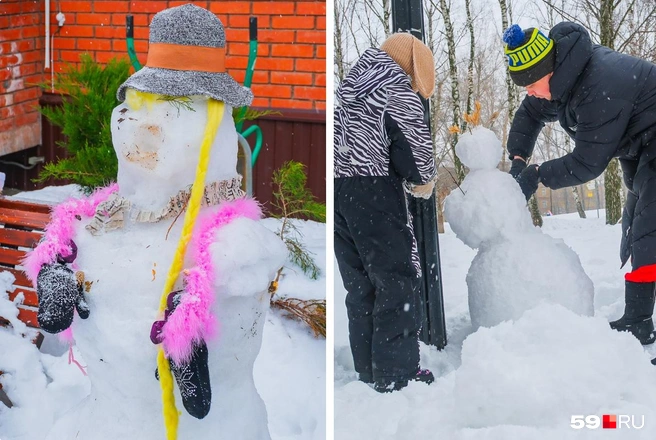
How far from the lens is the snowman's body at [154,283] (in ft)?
5.51

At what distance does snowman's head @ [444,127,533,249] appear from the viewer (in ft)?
6.34

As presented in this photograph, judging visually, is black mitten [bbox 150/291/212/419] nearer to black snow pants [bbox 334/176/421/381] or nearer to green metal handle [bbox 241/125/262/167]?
black snow pants [bbox 334/176/421/381]

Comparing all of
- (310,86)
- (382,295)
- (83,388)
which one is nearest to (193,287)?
(382,295)

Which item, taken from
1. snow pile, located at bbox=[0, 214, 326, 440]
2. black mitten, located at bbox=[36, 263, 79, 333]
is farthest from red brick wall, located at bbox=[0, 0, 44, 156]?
black mitten, located at bbox=[36, 263, 79, 333]

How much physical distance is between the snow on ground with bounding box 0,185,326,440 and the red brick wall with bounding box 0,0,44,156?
1.18 m

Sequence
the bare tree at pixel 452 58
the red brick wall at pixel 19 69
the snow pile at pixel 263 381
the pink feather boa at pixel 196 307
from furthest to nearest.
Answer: the red brick wall at pixel 19 69
the snow pile at pixel 263 381
the bare tree at pixel 452 58
the pink feather boa at pixel 196 307

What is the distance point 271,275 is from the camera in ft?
5.78

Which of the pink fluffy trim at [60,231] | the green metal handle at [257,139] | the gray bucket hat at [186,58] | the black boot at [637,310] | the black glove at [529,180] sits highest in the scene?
the gray bucket hat at [186,58]

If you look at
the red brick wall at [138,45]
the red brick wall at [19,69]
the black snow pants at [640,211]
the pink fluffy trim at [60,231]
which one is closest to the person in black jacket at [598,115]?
the black snow pants at [640,211]

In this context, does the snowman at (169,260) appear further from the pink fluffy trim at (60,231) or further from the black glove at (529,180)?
the black glove at (529,180)

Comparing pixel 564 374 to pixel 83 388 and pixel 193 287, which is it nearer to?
pixel 193 287

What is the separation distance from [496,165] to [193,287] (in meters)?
0.82

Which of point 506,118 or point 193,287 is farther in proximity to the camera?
point 506,118

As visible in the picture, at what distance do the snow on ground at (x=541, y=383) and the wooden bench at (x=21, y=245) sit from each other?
3.95 ft
